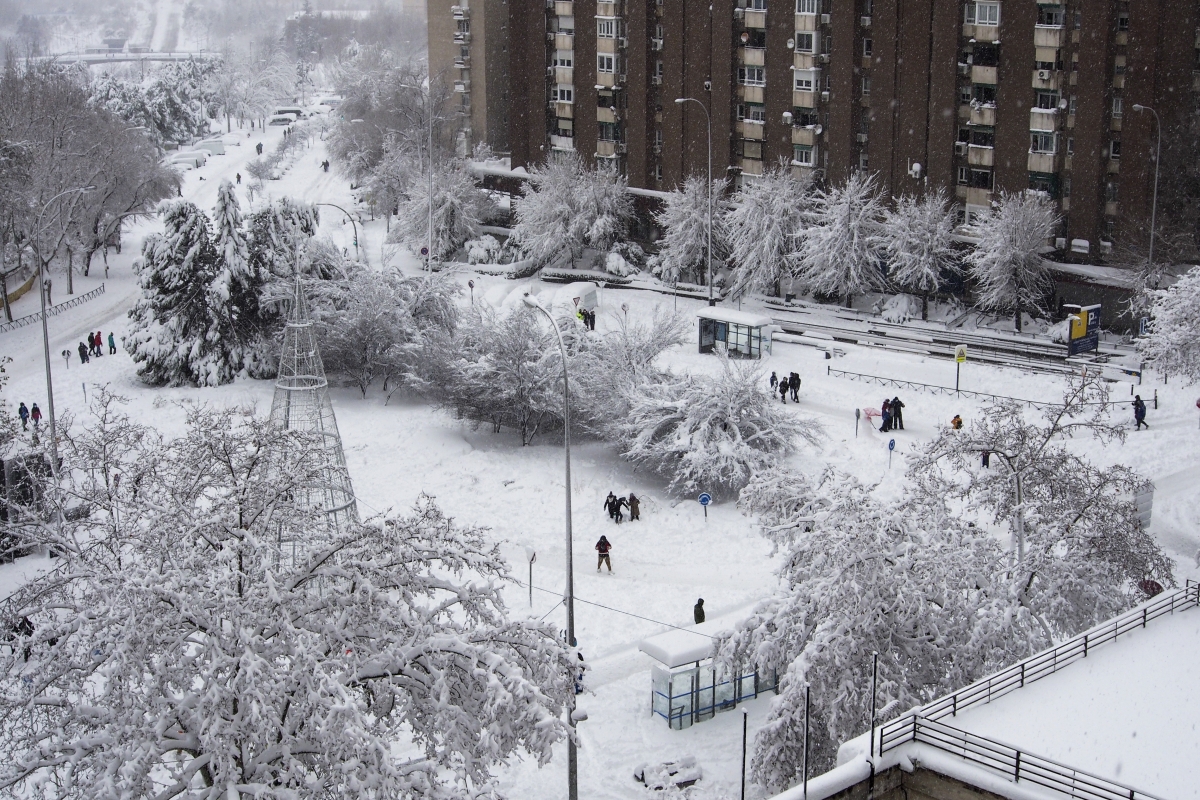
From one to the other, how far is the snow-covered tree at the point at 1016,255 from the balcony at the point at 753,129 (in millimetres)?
11069

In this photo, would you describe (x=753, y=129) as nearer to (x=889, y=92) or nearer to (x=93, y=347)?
(x=889, y=92)

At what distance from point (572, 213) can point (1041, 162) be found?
60.4 ft

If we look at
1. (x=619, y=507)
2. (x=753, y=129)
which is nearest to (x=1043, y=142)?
(x=753, y=129)

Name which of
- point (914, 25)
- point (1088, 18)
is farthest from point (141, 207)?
point (1088, 18)

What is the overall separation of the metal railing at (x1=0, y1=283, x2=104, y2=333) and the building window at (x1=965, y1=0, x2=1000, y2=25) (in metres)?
35.6

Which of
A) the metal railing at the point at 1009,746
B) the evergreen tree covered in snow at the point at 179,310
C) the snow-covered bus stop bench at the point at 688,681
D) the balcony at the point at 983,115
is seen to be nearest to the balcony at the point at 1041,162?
the balcony at the point at 983,115

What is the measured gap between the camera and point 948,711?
1258 cm

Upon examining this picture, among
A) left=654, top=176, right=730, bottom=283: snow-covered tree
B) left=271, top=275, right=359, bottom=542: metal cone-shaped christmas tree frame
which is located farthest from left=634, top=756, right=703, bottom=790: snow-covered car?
left=654, top=176, right=730, bottom=283: snow-covered tree

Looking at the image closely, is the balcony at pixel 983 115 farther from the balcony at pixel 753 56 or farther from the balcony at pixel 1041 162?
the balcony at pixel 753 56

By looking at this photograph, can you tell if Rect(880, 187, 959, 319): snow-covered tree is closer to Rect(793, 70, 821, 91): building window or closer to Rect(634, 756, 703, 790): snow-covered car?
Rect(793, 70, 821, 91): building window

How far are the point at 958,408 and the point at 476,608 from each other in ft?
68.1

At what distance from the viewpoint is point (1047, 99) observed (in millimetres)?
44844

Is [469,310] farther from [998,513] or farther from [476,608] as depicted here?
[476,608]

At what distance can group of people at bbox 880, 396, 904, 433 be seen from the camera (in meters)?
32.3
